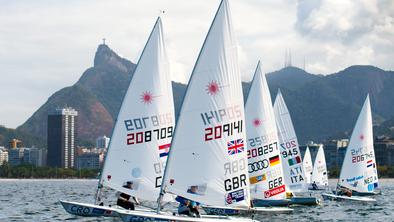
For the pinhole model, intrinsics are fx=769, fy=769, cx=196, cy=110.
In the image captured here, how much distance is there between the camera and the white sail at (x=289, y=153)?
70.3 m

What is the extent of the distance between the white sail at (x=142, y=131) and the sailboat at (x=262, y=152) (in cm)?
1447

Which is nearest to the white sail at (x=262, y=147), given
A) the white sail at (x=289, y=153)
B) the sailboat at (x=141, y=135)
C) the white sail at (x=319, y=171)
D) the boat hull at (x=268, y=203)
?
the boat hull at (x=268, y=203)

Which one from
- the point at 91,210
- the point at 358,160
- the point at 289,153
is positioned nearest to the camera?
the point at 91,210

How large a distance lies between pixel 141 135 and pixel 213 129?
22.6 ft

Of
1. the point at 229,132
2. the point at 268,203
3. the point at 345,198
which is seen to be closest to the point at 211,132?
the point at 229,132

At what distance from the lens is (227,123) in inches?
1503

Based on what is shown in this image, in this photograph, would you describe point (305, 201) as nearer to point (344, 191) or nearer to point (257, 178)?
point (344, 191)

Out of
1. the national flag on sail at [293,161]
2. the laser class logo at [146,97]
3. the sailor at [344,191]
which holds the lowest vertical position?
the sailor at [344,191]

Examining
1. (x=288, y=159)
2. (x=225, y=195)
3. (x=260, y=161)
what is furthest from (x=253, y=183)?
(x=225, y=195)

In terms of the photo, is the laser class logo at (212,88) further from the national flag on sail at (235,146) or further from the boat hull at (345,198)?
the boat hull at (345,198)

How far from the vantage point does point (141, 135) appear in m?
43.4

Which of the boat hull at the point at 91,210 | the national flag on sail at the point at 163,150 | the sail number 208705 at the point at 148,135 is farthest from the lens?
the national flag on sail at the point at 163,150

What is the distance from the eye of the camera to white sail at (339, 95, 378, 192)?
263 feet

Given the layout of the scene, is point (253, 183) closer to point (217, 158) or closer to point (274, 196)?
point (274, 196)
